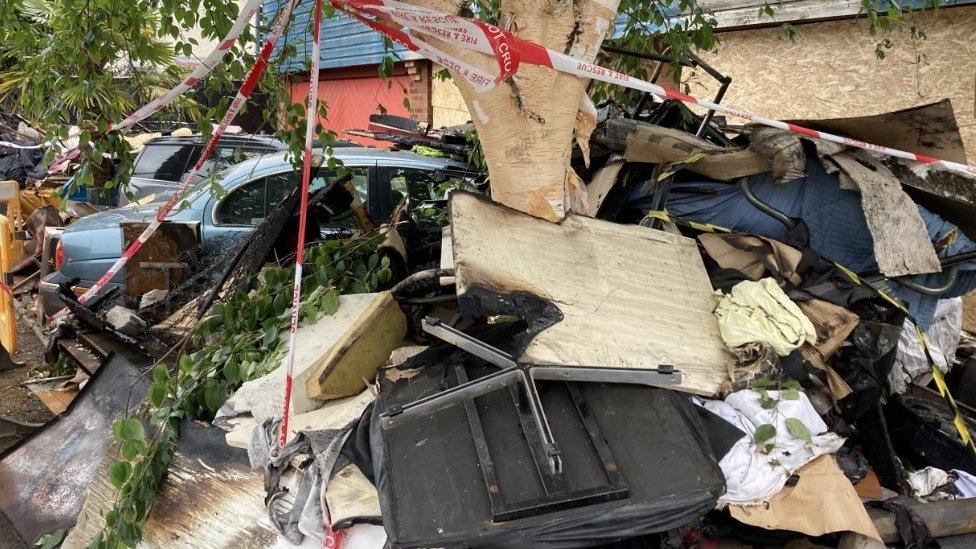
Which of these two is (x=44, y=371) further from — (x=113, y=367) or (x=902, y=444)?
(x=902, y=444)

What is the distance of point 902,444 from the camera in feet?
11.3

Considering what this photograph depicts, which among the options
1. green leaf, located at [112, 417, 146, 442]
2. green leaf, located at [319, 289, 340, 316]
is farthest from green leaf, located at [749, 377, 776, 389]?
green leaf, located at [112, 417, 146, 442]

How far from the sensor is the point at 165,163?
833cm

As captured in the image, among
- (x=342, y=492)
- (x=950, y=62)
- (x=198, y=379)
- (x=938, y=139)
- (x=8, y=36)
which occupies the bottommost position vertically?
(x=198, y=379)

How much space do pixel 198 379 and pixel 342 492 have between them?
1.39 metres

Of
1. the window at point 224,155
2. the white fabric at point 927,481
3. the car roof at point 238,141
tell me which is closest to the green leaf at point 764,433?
the white fabric at point 927,481

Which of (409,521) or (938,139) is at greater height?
(938,139)

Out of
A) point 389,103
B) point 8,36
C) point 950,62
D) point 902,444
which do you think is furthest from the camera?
point 389,103

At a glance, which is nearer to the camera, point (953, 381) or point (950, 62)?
point (953, 381)

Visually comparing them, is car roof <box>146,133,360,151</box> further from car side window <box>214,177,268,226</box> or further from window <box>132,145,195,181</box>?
car side window <box>214,177,268,226</box>

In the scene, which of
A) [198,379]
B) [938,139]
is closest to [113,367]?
[198,379]

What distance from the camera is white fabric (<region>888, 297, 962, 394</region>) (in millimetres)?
3568

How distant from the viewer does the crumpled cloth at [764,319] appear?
288 cm

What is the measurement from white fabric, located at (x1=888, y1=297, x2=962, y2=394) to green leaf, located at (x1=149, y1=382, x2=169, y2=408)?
3.82 metres
